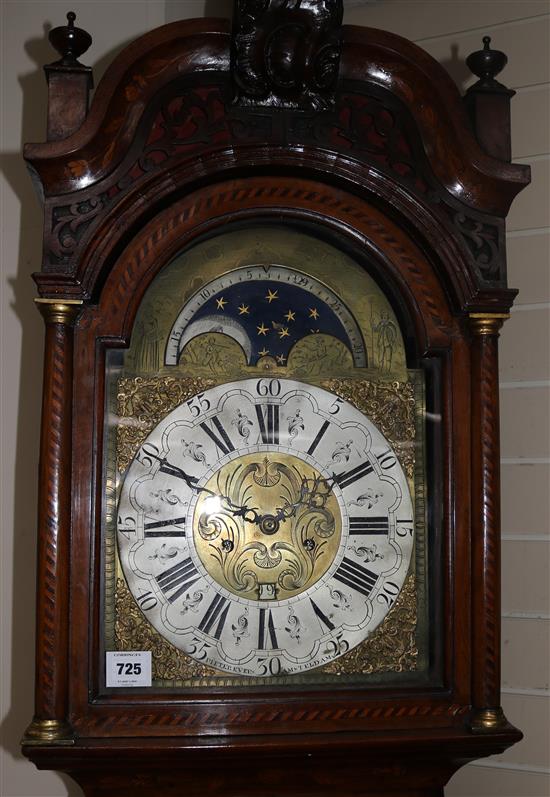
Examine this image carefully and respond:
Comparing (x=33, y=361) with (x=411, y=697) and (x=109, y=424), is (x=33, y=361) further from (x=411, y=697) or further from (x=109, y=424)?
(x=411, y=697)

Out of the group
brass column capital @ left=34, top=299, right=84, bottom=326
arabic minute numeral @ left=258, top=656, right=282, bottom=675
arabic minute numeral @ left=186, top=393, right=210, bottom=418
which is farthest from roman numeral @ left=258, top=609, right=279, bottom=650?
brass column capital @ left=34, top=299, right=84, bottom=326

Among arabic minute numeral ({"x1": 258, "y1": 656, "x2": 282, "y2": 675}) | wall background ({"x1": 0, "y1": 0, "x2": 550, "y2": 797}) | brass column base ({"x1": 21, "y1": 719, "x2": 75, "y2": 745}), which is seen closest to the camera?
brass column base ({"x1": 21, "y1": 719, "x2": 75, "y2": 745})

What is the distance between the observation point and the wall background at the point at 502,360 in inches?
76.5

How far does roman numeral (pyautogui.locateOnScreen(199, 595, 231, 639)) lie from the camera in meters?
1.53

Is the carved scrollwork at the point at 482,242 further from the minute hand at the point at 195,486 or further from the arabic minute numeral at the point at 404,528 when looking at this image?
the minute hand at the point at 195,486

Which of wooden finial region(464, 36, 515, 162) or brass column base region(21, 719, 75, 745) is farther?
wooden finial region(464, 36, 515, 162)

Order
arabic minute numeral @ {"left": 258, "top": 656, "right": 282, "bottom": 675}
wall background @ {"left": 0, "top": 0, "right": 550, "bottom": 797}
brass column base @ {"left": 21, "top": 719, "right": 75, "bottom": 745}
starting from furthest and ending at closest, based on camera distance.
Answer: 1. wall background @ {"left": 0, "top": 0, "right": 550, "bottom": 797}
2. arabic minute numeral @ {"left": 258, "top": 656, "right": 282, "bottom": 675}
3. brass column base @ {"left": 21, "top": 719, "right": 75, "bottom": 745}

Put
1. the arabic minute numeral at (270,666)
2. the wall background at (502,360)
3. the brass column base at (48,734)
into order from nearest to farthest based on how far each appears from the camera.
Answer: the brass column base at (48,734) < the arabic minute numeral at (270,666) < the wall background at (502,360)

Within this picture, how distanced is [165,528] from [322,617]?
0.97ft

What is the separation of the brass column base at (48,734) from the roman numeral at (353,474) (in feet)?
1.90

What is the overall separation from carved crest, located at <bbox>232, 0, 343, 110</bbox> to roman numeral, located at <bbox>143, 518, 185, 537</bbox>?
71 cm

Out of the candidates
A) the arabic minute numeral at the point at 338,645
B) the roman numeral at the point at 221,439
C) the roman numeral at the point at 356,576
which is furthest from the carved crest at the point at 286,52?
the arabic minute numeral at the point at 338,645

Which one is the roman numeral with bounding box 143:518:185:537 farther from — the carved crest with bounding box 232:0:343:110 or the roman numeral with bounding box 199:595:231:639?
the carved crest with bounding box 232:0:343:110

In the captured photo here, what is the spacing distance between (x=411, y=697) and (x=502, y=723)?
0.15 m
